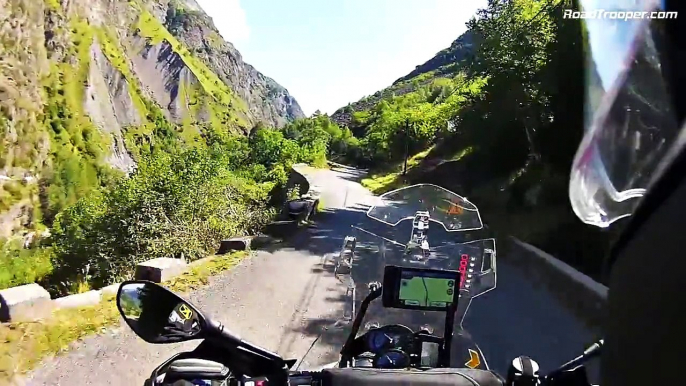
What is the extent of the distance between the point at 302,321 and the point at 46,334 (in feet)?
9.59

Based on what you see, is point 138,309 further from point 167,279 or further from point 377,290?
point 167,279

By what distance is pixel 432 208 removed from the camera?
3.11 meters

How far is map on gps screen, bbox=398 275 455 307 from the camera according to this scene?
2.47 meters

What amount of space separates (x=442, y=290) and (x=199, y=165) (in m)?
13.6

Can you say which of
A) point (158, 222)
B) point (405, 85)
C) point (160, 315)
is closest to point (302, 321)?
point (160, 315)

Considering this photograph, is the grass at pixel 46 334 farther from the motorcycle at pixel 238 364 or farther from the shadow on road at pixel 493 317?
the motorcycle at pixel 238 364

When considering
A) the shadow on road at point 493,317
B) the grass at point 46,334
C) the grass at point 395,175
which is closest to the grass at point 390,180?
the grass at point 395,175

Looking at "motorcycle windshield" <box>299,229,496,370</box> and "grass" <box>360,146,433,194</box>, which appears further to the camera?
"grass" <box>360,146,433,194</box>

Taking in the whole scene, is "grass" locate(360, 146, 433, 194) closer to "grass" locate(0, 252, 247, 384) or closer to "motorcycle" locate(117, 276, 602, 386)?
"grass" locate(0, 252, 247, 384)

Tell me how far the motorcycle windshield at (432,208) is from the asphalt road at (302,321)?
155 millimetres

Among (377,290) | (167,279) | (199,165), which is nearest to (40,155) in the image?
(199,165)

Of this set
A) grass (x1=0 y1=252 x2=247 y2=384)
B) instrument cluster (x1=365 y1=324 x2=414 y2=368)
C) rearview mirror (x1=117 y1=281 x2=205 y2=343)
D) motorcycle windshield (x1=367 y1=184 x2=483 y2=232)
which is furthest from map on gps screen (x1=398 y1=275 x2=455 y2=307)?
grass (x1=0 y1=252 x2=247 y2=384)

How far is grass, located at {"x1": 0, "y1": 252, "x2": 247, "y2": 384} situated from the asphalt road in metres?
0.14

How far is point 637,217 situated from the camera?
2.75 feet
